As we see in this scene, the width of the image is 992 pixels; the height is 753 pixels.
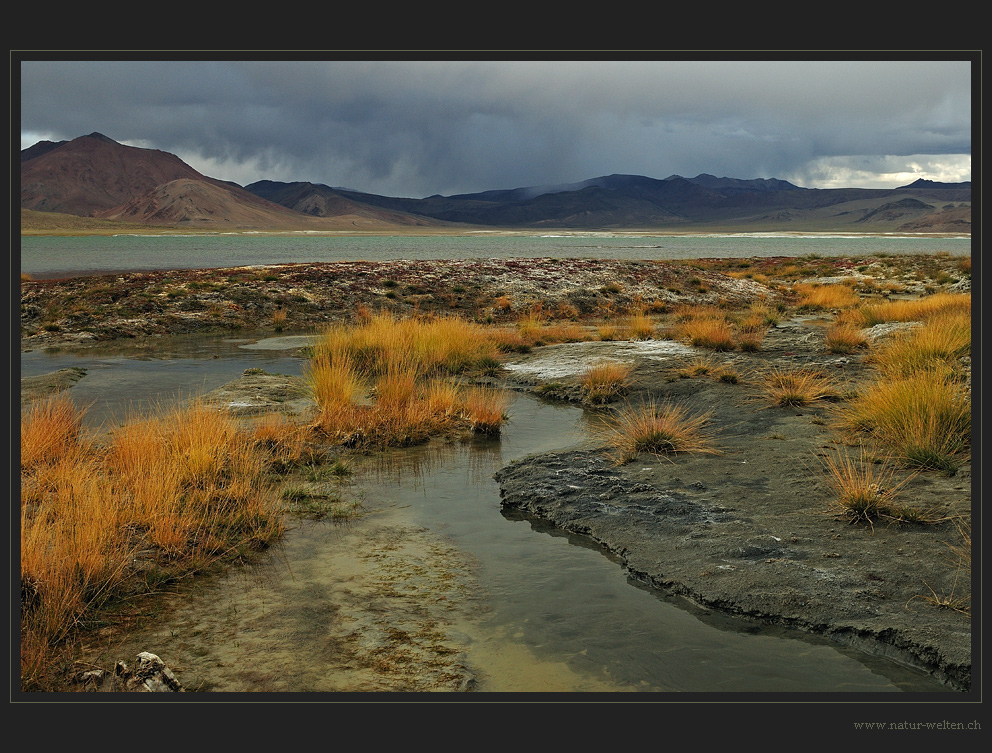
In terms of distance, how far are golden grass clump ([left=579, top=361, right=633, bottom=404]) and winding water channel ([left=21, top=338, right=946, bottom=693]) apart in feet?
17.7

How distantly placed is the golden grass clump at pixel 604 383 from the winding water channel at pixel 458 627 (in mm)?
5390

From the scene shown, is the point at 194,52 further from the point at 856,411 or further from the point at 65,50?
the point at 856,411

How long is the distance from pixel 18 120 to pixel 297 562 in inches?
167

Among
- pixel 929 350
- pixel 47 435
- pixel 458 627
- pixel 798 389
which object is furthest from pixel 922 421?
pixel 47 435

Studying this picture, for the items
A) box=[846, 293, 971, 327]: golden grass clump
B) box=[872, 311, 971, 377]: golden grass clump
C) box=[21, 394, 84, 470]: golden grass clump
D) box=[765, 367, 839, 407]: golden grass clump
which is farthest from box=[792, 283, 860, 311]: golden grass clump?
box=[21, 394, 84, 470]: golden grass clump

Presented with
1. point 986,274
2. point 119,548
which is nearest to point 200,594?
point 119,548

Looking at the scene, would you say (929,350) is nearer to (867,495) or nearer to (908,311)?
(867,495)

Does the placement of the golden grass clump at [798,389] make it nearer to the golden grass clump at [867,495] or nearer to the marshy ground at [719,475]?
the marshy ground at [719,475]

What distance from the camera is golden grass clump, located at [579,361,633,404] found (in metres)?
12.8

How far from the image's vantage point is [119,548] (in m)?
5.87

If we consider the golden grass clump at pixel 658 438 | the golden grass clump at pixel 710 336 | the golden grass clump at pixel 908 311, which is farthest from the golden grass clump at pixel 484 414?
the golden grass clump at pixel 908 311

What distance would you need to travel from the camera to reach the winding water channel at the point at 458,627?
15.0ft

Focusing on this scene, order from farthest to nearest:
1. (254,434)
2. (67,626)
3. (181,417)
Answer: (254,434) → (181,417) → (67,626)

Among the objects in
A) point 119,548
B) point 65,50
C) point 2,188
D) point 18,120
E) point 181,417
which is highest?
point 65,50
